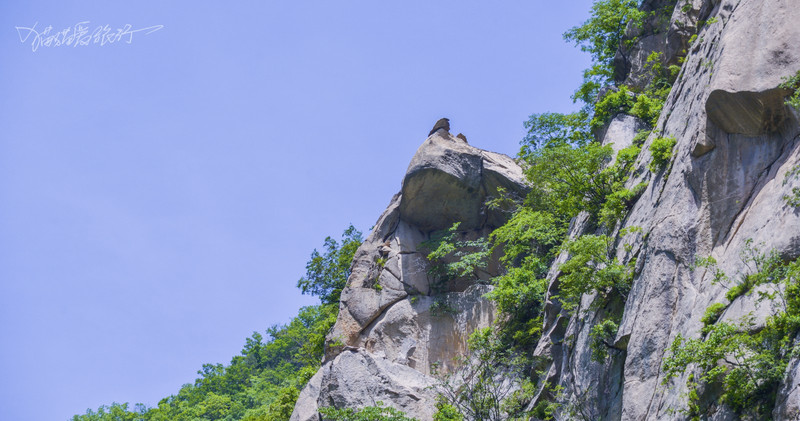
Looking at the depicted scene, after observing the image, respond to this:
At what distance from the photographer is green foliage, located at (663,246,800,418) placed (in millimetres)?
11055

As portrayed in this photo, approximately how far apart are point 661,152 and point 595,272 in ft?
10.6

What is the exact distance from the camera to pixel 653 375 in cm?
1396

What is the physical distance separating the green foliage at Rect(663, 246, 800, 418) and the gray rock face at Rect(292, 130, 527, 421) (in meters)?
12.4

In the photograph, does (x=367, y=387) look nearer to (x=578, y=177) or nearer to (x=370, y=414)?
(x=370, y=414)

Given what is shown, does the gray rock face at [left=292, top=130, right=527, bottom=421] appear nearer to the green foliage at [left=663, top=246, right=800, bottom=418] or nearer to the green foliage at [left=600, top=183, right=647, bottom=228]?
the green foliage at [left=600, top=183, right=647, bottom=228]

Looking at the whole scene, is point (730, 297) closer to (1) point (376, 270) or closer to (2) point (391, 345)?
(2) point (391, 345)

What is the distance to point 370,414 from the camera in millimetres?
21438

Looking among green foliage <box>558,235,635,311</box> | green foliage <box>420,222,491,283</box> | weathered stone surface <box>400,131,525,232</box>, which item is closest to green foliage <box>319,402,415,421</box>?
green foliage <box>420,222,491,283</box>

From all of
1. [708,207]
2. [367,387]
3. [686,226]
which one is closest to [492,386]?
[367,387]

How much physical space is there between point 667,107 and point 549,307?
611 centimetres

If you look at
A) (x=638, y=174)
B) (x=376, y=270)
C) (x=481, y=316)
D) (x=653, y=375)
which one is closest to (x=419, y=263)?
(x=376, y=270)

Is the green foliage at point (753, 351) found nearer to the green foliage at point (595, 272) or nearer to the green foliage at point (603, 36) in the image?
the green foliage at point (595, 272)

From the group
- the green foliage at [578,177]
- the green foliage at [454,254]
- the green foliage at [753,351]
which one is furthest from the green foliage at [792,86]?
the green foliage at [454,254]

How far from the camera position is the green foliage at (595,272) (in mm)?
16292
